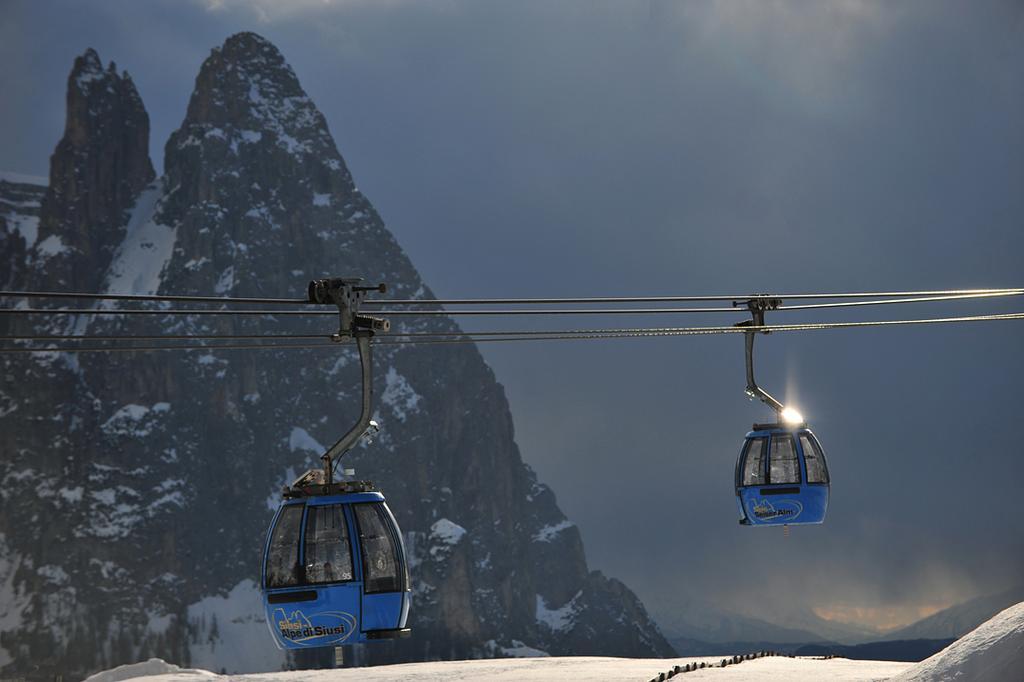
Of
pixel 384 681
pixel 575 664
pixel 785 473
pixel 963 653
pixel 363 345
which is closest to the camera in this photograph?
pixel 363 345

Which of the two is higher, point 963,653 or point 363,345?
point 363,345

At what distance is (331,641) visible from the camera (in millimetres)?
19109

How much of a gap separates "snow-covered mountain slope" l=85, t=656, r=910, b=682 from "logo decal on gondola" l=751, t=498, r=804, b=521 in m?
12.6

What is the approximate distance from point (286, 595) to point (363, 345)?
3.89 m

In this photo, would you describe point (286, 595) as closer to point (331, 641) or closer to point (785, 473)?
point (331, 641)

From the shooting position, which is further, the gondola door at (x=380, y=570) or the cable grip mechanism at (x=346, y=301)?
the gondola door at (x=380, y=570)

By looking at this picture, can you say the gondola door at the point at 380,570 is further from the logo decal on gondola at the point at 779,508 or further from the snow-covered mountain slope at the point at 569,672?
the snow-covered mountain slope at the point at 569,672

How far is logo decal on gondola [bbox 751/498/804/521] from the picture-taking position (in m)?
28.4

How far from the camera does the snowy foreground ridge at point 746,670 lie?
2366 cm

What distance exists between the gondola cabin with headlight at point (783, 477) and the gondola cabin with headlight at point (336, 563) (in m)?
11.1

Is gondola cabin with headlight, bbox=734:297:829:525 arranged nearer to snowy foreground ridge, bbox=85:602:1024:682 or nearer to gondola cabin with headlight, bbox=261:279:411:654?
snowy foreground ridge, bbox=85:602:1024:682

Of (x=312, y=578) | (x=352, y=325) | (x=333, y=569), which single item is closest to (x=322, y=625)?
(x=312, y=578)

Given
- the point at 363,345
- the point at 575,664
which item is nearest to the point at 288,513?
the point at 363,345

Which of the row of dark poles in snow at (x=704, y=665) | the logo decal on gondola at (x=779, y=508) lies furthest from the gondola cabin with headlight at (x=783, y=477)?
the row of dark poles in snow at (x=704, y=665)
